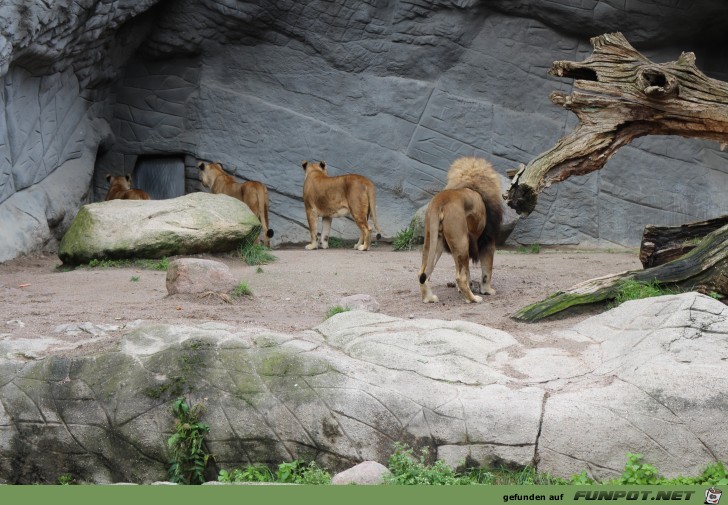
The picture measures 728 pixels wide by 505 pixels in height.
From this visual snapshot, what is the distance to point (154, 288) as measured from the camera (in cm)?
1080

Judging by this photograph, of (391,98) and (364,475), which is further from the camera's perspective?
(391,98)

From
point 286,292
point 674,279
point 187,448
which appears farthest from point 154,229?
point 674,279

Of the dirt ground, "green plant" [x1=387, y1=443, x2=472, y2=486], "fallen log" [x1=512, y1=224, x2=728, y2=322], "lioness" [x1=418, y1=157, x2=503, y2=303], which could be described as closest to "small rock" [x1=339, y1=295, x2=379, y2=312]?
the dirt ground

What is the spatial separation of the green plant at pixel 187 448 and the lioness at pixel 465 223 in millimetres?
3920

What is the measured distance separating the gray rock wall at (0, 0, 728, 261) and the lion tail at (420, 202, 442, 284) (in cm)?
707

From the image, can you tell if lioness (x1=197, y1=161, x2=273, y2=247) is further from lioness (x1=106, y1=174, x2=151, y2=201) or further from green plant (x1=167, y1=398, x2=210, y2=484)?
green plant (x1=167, y1=398, x2=210, y2=484)

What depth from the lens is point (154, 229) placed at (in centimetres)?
1302

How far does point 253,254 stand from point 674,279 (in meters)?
6.79

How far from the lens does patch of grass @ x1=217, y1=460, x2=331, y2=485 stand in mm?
5902

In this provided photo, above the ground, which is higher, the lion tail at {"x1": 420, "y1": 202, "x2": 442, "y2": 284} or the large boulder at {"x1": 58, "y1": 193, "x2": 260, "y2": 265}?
the lion tail at {"x1": 420, "y1": 202, "x2": 442, "y2": 284}

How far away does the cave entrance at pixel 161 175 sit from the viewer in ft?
59.7

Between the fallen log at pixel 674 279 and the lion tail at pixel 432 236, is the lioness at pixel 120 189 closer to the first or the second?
the lion tail at pixel 432 236

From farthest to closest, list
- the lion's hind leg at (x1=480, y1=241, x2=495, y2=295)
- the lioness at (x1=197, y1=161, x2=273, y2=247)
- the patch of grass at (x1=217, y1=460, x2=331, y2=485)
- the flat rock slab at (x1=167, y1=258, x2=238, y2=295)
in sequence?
the lioness at (x1=197, y1=161, x2=273, y2=247) < the lion's hind leg at (x1=480, y1=241, x2=495, y2=295) < the flat rock slab at (x1=167, y1=258, x2=238, y2=295) < the patch of grass at (x1=217, y1=460, x2=331, y2=485)

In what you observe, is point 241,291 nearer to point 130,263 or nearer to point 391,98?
point 130,263
